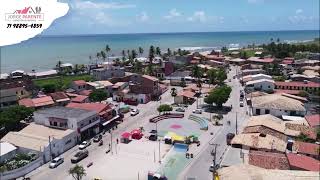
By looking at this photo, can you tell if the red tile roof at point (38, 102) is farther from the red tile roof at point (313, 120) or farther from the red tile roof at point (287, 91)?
the red tile roof at point (287, 91)

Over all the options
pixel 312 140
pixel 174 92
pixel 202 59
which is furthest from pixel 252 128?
pixel 202 59

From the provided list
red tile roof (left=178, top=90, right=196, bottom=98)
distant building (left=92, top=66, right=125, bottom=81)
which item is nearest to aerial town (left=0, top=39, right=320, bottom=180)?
red tile roof (left=178, top=90, right=196, bottom=98)

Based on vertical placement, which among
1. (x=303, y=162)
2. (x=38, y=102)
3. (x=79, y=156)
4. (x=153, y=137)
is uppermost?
(x=38, y=102)

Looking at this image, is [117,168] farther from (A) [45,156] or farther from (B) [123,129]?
(B) [123,129]

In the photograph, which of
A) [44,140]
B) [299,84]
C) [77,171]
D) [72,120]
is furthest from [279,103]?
[44,140]

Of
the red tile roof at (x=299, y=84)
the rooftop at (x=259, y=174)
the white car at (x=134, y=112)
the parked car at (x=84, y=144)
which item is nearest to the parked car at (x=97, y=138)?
the parked car at (x=84, y=144)

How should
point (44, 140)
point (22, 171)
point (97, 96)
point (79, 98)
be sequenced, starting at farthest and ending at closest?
point (79, 98)
point (97, 96)
point (44, 140)
point (22, 171)

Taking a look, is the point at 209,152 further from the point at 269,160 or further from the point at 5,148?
the point at 5,148
